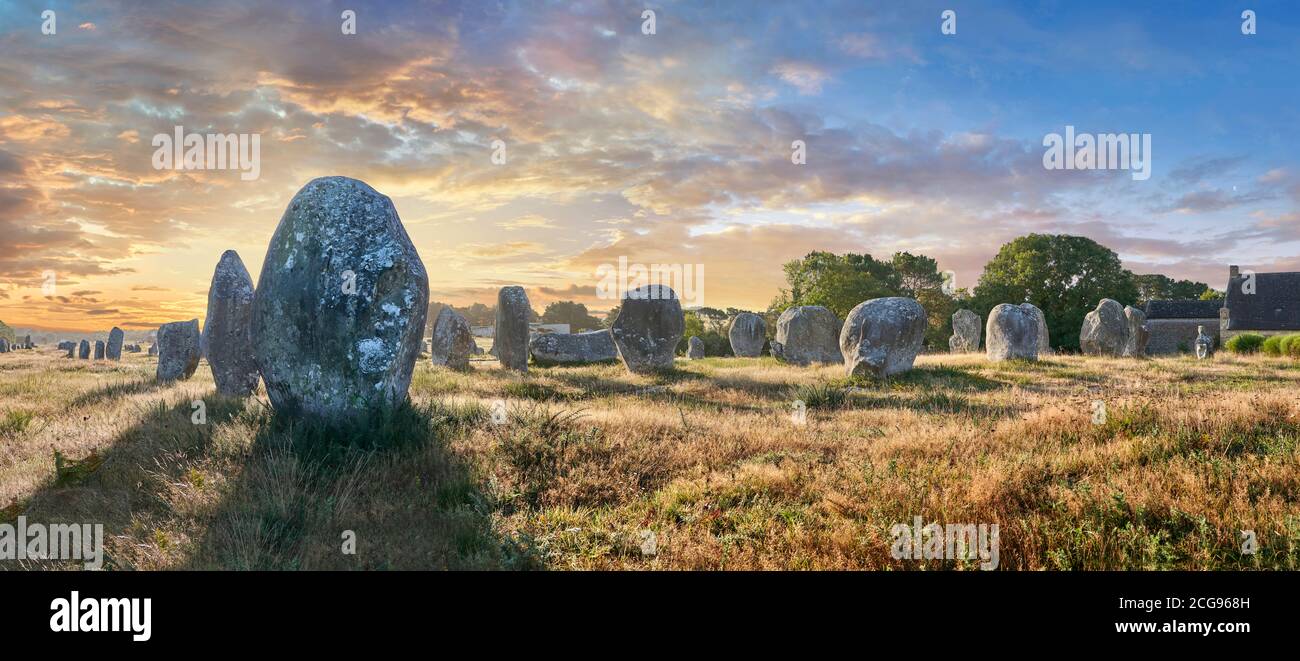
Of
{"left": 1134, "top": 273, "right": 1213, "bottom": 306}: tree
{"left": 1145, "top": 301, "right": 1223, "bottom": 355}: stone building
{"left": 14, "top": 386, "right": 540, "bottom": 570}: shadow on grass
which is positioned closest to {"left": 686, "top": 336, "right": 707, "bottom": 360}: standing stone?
{"left": 14, "top": 386, "right": 540, "bottom": 570}: shadow on grass

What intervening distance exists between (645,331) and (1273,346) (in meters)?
28.6

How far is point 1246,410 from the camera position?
7.82 m

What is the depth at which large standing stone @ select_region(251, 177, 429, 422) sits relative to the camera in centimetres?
731

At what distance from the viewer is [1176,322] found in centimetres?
4350

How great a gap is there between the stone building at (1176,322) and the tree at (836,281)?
16.4 m

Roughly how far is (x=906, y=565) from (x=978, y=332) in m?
35.6

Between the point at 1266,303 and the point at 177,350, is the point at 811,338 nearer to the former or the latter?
the point at 177,350

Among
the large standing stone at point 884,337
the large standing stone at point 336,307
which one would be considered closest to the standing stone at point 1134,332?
the large standing stone at point 884,337

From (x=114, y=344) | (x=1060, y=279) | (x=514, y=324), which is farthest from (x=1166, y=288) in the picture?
(x=114, y=344)

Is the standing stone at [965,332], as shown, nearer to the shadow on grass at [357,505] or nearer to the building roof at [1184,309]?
the building roof at [1184,309]

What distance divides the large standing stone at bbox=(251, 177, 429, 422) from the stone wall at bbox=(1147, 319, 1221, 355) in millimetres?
48919

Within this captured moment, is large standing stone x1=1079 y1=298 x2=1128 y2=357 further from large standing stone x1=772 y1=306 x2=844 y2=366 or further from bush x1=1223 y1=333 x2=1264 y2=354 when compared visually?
large standing stone x1=772 y1=306 x2=844 y2=366

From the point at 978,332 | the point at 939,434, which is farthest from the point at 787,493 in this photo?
the point at 978,332
